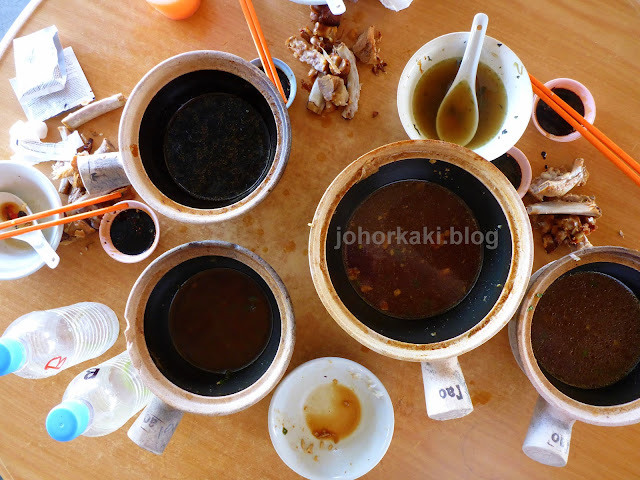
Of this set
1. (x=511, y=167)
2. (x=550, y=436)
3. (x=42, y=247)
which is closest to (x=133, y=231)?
(x=42, y=247)

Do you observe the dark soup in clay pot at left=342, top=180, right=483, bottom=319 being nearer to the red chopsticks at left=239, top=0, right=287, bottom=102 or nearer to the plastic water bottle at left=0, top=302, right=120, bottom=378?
the red chopsticks at left=239, top=0, right=287, bottom=102

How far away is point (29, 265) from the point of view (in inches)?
46.6

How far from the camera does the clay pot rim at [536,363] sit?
105cm

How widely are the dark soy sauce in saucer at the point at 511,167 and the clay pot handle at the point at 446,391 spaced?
567 millimetres

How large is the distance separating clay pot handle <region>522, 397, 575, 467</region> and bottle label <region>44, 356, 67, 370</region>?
1.23 metres

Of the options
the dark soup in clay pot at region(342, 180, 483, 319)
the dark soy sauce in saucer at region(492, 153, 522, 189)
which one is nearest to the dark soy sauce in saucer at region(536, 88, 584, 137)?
the dark soy sauce in saucer at region(492, 153, 522, 189)

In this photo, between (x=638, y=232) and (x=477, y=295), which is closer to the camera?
(x=477, y=295)

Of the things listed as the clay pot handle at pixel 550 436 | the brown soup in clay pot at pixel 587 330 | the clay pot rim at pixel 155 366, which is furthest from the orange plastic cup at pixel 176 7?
the clay pot handle at pixel 550 436

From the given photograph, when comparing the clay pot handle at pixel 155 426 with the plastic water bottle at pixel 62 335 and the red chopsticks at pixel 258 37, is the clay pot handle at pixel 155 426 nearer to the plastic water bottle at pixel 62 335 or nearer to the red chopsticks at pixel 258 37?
the plastic water bottle at pixel 62 335

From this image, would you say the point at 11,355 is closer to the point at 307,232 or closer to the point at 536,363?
the point at 307,232

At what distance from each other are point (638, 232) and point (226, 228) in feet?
4.00

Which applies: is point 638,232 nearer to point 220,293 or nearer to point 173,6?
point 220,293

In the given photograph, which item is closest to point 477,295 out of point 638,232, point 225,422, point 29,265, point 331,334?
point 331,334

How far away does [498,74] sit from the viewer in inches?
45.6
